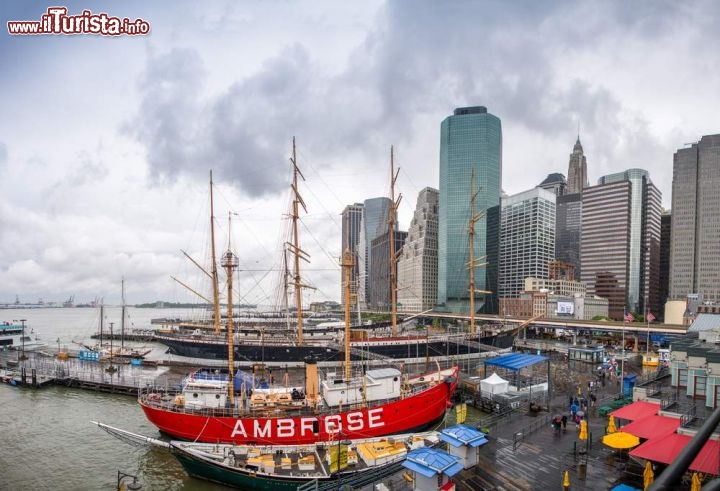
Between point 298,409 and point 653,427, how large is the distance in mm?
22010

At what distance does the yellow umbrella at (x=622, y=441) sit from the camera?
2111 cm

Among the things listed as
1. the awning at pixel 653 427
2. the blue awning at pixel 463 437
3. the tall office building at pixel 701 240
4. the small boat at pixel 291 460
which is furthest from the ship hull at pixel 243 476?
the tall office building at pixel 701 240

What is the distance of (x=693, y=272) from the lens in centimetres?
18912

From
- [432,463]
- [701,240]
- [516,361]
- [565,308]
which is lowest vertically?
[565,308]

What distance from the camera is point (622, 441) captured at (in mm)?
21453

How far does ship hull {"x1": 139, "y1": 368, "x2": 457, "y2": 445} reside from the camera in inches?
1131

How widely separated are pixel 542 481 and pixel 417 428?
13.2m

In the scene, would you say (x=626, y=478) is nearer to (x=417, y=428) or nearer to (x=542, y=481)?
(x=542, y=481)

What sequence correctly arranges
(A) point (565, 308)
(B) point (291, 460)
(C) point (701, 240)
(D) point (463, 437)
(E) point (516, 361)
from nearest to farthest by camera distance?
1. (D) point (463, 437)
2. (B) point (291, 460)
3. (E) point (516, 361)
4. (A) point (565, 308)
5. (C) point (701, 240)

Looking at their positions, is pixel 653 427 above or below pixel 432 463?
above

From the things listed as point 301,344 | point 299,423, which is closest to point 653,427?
point 299,423

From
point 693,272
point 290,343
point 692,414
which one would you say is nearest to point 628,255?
point 693,272

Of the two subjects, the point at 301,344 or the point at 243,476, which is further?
the point at 301,344

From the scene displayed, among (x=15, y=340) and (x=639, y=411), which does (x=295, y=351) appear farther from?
(x=15, y=340)
